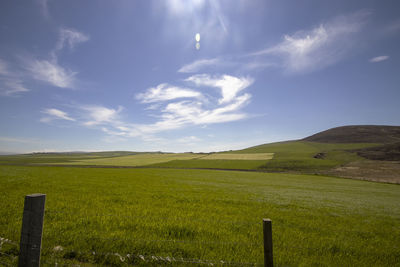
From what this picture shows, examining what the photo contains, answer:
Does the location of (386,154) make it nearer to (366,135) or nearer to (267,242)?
(366,135)

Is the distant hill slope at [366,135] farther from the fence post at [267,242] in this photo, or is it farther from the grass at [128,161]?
the fence post at [267,242]

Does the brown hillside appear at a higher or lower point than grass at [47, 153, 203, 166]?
higher

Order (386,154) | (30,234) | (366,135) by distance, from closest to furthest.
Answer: (30,234) → (386,154) → (366,135)

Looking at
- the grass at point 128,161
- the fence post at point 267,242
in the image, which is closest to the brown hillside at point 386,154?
the grass at point 128,161

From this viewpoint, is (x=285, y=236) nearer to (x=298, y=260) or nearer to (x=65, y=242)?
(x=298, y=260)

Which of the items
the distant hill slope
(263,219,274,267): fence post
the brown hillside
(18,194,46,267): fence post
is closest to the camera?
(18,194,46,267): fence post

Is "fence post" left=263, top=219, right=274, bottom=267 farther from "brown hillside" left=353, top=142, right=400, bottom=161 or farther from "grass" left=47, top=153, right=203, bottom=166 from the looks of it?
"brown hillside" left=353, top=142, right=400, bottom=161

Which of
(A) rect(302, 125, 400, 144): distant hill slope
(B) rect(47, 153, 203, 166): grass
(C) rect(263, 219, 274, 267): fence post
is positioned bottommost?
(B) rect(47, 153, 203, 166): grass

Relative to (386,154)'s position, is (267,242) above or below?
below

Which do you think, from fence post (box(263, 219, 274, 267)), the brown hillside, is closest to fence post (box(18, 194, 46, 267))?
fence post (box(263, 219, 274, 267))

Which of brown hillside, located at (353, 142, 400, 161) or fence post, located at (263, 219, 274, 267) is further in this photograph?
brown hillside, located at (353, 142, 400, 161)

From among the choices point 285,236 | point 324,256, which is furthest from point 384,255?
point 285,236

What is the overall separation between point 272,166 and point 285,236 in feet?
234

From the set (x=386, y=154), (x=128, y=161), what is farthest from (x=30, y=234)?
(x=386, y=154)
